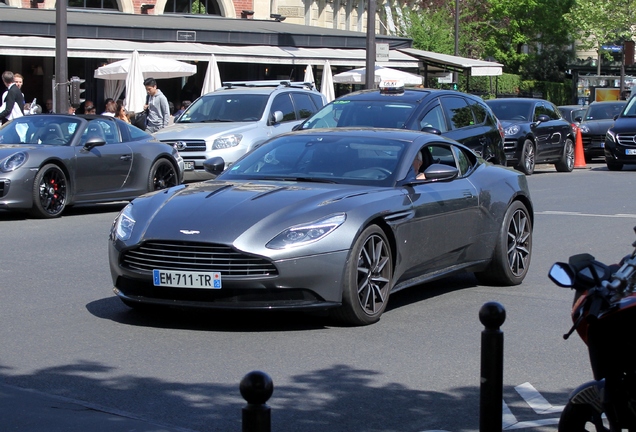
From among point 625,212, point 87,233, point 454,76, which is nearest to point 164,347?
point 87,233

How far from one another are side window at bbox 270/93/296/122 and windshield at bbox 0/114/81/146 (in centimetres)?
515

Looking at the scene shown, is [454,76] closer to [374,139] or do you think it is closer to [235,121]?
[235,121]

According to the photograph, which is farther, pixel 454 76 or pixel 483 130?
pixel 454 76

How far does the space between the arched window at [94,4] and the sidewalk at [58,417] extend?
110 ft

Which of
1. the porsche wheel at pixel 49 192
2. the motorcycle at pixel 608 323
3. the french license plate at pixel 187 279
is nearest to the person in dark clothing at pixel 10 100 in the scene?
the porsche wheel at pixel 49 192

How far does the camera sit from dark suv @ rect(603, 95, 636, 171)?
2592 cm

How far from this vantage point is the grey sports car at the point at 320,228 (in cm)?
741

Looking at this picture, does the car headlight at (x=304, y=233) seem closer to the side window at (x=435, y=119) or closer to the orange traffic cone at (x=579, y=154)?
the side window at (x=435, y=119)

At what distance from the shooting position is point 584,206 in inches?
666

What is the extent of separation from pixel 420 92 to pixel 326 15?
117 ft

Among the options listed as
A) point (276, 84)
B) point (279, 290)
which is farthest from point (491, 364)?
point (276, 84)

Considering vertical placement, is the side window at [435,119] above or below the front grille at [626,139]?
above

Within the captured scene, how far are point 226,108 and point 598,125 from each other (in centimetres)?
1394

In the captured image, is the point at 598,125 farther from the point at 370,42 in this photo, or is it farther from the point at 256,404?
the point at 256,404
